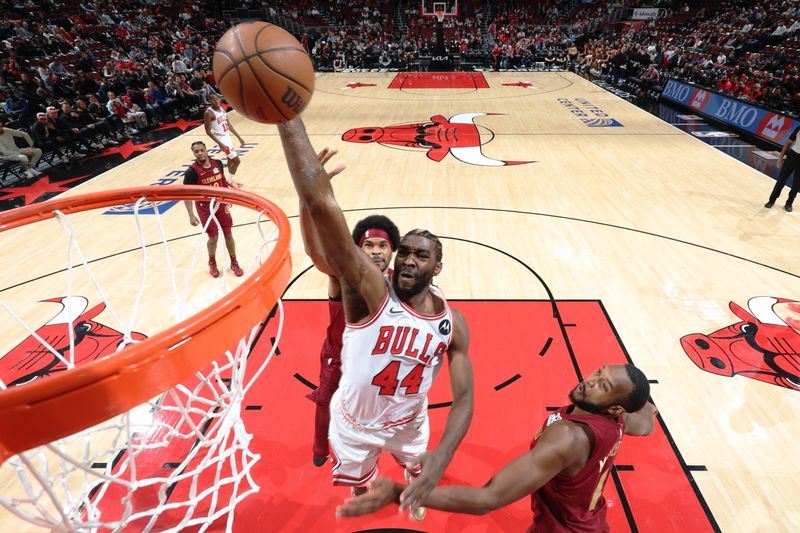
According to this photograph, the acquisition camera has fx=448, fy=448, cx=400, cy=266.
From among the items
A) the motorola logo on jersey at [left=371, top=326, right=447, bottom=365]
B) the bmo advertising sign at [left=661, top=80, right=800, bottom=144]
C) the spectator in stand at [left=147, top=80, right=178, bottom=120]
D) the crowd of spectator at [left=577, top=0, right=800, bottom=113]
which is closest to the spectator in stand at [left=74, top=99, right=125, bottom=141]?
the spectator in stand at [left=147, top=80, right=178, bottom=120]

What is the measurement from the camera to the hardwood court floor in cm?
292

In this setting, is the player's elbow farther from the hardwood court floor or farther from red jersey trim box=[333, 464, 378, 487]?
the hardwood court floor

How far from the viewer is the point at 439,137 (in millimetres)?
10438

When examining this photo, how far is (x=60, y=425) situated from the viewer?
1196 millimetres

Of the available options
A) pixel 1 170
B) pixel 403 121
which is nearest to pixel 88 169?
pixel 1 170

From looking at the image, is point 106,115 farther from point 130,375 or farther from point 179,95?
point 130,375

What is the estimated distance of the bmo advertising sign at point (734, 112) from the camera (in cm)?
923

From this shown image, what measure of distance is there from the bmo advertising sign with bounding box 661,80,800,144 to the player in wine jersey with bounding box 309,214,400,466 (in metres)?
10.2

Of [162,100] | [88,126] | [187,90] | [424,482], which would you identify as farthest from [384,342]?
[187,90]

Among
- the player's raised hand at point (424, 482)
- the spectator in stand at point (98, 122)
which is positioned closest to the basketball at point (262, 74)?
the player's raised hand at point (424, 482)

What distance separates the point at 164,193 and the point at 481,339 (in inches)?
113

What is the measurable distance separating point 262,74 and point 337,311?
4.57 feet

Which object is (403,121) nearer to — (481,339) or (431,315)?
(481,339)

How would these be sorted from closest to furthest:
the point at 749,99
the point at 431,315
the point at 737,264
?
the point at 431,315
the point at 737,264
the point at 749,99
